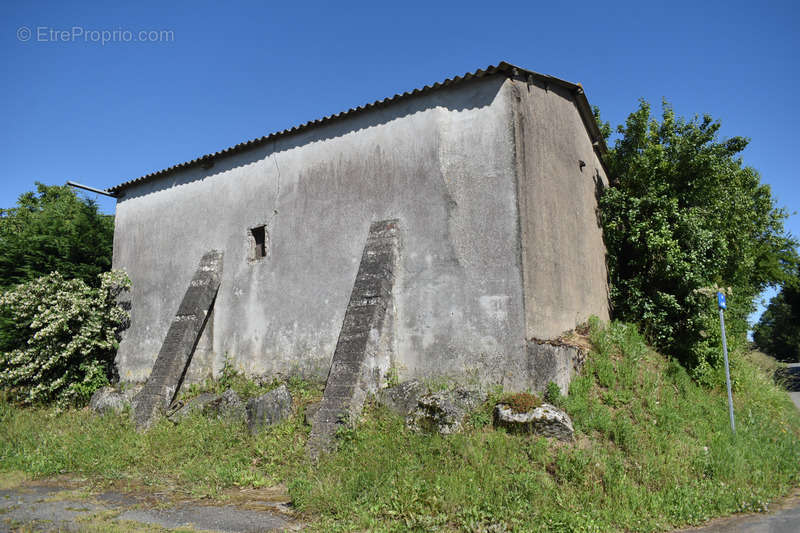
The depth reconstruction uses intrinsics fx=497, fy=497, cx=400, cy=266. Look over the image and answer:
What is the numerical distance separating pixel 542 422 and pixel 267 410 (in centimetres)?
466

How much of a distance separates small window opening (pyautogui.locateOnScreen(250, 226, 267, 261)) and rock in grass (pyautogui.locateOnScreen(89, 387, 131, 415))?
4169 mm

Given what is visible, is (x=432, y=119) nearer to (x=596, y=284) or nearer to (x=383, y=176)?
(x=383, y=176)

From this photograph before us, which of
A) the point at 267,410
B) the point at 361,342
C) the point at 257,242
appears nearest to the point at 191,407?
the point at 267,410

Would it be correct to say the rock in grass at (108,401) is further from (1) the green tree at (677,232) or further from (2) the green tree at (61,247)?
(1) the green tree at (677,232)

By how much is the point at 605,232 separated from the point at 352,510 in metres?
9.05

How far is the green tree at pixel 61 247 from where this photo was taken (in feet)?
43.8

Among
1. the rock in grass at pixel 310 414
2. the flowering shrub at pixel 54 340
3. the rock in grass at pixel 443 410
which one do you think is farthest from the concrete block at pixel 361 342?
the flowering shrub at pixel 54 340

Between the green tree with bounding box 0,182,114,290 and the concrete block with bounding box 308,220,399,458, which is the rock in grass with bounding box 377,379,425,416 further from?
the green tree with bounding box 0,182,114,290

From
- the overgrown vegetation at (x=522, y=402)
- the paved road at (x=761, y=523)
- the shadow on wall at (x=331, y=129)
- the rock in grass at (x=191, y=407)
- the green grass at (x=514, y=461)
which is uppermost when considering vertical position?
the shadow on wall at (x=331, y=129)

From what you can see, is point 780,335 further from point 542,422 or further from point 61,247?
point 61,247

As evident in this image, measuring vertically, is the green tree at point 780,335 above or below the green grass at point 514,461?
above

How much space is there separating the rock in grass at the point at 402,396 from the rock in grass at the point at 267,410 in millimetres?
1835

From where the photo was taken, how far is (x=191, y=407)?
9.89 meters

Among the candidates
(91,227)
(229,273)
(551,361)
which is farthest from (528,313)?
(91,227)
